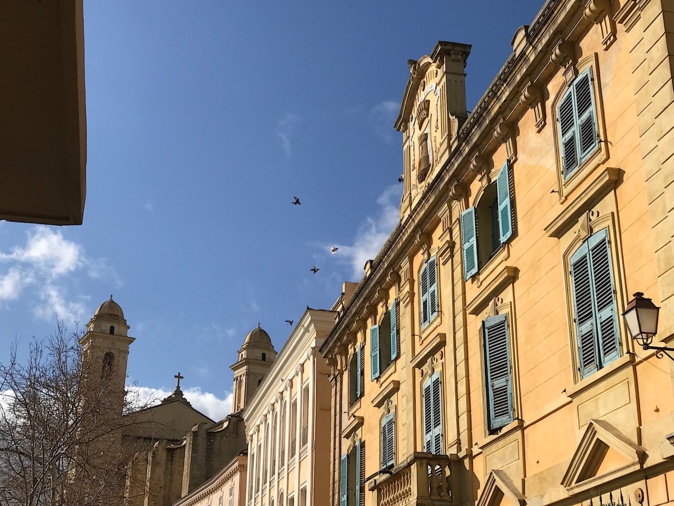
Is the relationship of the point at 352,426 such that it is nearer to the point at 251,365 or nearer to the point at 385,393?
the point at 385,393

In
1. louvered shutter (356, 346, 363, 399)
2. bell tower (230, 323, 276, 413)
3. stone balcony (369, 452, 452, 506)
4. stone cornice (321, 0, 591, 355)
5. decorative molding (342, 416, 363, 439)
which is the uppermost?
bell tower (230, 323, 276, 413)

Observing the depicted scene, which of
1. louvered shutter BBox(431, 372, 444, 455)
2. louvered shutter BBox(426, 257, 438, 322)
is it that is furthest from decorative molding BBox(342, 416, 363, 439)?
louvered shutter BBox(431, 372, 444, 455)

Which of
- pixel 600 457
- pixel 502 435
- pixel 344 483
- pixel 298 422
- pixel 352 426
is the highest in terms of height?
pixel 298 422

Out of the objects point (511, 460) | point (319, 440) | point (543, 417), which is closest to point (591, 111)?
point (543, 417)

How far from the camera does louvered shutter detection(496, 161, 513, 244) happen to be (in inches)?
596

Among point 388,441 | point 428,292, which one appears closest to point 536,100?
point 428,292

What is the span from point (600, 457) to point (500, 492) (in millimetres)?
3274

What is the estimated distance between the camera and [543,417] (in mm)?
13094

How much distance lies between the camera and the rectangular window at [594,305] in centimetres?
1145

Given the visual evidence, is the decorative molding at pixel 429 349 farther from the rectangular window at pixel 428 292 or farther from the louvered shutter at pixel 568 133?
the louvered shutter at pixel 568 133

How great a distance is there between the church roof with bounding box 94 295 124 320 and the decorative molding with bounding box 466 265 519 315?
6413 centimetres

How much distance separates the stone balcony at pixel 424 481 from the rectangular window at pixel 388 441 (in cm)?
348

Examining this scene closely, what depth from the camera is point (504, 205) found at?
15.4 metres

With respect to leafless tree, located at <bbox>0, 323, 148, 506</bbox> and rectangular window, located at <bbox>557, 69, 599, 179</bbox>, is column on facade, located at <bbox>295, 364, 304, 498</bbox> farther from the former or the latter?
rectangular window, located at <bbox>557, 69, 599, 179</bbox>
